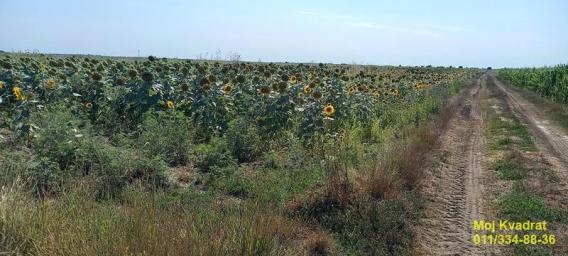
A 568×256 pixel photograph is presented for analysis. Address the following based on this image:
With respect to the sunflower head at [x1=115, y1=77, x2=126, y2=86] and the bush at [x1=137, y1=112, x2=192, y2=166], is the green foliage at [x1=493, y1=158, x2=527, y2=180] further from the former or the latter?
the sunflower head at [x1=115, y1=77, x2=126, y2=86]

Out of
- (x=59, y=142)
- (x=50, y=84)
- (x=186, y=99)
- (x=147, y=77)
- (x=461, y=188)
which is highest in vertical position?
(x=147, y=77)

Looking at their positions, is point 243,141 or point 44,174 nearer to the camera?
point 44,174

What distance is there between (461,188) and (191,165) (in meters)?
4.14

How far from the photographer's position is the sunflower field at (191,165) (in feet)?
12.0

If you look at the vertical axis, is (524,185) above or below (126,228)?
below

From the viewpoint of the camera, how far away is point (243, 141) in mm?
8672

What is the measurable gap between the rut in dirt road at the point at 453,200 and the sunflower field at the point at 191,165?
356 mm

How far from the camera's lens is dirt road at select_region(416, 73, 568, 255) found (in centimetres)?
529

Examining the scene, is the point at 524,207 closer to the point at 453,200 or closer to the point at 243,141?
the point at 453,200

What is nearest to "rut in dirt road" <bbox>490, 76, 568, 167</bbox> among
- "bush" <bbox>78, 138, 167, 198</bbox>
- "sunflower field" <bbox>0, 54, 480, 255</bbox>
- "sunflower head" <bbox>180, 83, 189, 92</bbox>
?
"sunflower field" <bbox>0, 54, 480, 255</bbox>

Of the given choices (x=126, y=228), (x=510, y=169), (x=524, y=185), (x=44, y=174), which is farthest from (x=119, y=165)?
(x=510, y=169)

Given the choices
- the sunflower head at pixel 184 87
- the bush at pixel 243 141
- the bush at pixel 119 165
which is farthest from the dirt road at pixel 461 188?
the sunflower head at pixel 184 87

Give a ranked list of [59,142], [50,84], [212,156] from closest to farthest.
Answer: [59,142] → [212,156] → [50,84]

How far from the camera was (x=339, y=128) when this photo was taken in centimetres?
1012
